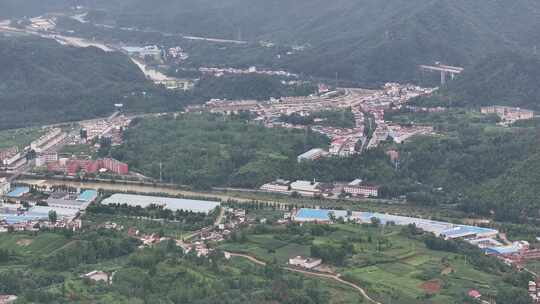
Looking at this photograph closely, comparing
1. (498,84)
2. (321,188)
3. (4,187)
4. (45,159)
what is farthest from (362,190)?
(498,84)

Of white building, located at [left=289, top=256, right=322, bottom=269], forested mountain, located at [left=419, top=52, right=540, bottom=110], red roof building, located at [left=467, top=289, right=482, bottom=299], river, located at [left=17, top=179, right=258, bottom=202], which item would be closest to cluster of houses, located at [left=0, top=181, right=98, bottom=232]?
river, located at [left=17, top=179, right=258, bottom=202]

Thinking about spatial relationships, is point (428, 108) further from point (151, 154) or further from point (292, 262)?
point (292, 262)

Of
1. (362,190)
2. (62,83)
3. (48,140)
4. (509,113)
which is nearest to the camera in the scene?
(362,190)

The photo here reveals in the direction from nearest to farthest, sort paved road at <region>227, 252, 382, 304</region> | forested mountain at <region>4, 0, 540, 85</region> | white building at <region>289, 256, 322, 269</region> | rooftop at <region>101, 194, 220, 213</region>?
paved road at <region>227, 252, 382, 304</region> → white building at <region>289, 256, 322, 269</region> → rooftop at <region>101, 194, 220, 213</region> → forested mountain at <region>4, 0, 540, 85</region>

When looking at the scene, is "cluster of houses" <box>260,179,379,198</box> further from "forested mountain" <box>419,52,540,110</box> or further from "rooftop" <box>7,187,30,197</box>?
"forested mountain" <box>419,52,540,110</box>

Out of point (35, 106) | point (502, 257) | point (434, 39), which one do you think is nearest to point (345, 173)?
point (502, 257)

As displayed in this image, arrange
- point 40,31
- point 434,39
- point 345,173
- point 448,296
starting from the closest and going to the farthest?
point 448,296 < point 345,173 < point 434,39 < point 40,31

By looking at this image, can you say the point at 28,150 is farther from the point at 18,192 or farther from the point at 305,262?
the point at 305,262
